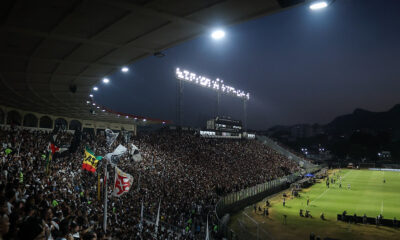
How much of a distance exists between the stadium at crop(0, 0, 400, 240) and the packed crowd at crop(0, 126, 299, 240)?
0.25ft

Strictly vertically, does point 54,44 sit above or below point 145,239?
above

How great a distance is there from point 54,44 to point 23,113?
2883cm

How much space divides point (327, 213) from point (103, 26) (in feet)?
98.3

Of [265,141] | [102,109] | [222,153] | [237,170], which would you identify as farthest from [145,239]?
[265,141]

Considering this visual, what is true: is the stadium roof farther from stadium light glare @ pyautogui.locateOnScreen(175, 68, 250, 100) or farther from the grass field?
stadium light glare @ pyautogui.locateOnScreen(175, 68, 250, 100)

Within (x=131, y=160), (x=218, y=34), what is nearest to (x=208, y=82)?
(x=131, y=160)

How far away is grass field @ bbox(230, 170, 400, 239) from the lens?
21038 mm

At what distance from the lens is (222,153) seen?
45688mm

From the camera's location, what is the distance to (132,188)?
71.9 feet

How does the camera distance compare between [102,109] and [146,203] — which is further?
[102,109]

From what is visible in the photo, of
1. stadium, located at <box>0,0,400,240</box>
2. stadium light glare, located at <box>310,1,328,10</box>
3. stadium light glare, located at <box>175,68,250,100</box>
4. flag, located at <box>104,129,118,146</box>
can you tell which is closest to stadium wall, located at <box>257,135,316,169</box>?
stadium, located at <box>0,0,400,240</box>

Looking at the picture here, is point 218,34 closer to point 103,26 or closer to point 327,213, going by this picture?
point 103,26

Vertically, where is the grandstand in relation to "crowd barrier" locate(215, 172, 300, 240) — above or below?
above

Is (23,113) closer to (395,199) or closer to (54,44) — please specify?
(54,44)
